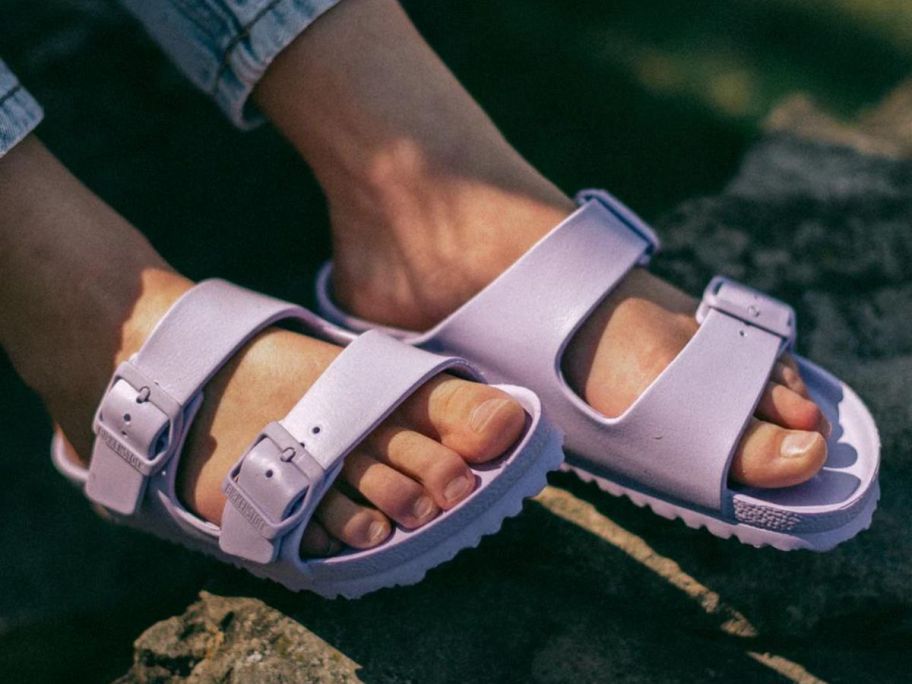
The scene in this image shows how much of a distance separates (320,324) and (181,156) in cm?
60

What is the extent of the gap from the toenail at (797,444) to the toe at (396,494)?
34cm

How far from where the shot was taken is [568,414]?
1.02m

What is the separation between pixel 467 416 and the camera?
0.93 metres

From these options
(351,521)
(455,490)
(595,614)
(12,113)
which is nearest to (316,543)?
(351,521)

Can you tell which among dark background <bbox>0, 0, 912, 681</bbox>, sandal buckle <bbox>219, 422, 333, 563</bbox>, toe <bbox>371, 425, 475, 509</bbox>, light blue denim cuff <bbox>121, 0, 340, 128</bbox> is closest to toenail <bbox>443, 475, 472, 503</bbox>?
toe <bbox>371, 425, 475, 509</bbox>

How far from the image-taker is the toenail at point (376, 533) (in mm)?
920

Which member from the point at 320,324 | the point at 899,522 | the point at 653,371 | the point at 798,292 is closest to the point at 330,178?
the point at 320,324

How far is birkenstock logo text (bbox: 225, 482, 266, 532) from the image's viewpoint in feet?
2.98

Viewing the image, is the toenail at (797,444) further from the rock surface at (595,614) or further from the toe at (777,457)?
the rock surface at (595,614)

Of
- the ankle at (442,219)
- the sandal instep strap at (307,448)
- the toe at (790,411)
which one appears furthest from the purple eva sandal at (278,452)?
the toe at (790,411)

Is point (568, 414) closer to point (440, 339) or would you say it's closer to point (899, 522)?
point (440, 339)

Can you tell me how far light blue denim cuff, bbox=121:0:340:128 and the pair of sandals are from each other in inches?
10.5

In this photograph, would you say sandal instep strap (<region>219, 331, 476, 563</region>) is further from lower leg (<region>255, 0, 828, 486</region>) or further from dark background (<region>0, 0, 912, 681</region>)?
dark background (<region>0, 0, 912, 681</region>)

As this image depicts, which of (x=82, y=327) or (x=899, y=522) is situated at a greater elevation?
(x=82, y=327)
